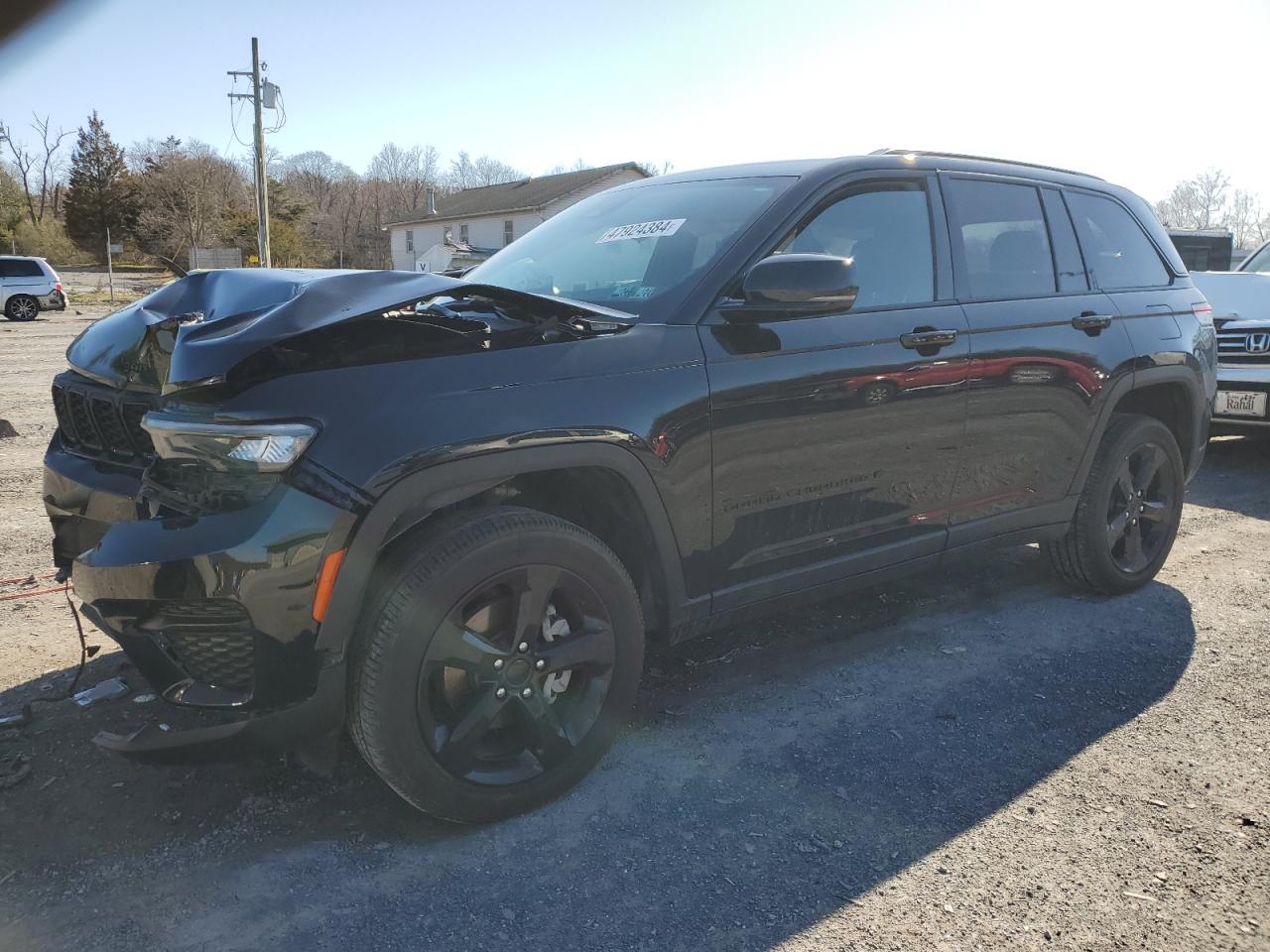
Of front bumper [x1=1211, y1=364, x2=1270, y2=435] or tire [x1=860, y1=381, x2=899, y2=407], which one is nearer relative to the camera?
tire [x1=860, y1=381, x2=899, y2=407]

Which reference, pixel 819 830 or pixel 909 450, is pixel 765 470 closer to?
pixel 909 450

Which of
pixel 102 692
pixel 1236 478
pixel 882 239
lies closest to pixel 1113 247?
pixel 882 239

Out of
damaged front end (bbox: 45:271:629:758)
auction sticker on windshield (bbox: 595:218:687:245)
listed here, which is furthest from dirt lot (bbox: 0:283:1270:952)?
auction sticker on windshield (bbox: 595:218:687:245)

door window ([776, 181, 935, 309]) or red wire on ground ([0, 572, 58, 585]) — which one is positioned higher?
door window ([776, 181, 935, 309])

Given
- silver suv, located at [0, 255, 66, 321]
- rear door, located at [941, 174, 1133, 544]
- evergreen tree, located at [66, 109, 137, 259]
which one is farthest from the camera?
evergreen tree, located at [66, 109, 137, 259]

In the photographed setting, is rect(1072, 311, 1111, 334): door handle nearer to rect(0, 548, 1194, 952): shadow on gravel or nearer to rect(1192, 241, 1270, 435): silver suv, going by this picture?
rect(0, 548, 1194, 952): shadow on gravel

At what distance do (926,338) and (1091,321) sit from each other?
3.65 ft

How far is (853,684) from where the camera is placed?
3.51 metres

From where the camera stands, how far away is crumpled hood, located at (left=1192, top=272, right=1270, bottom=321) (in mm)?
7703

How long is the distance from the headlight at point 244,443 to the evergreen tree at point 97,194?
7268 cm

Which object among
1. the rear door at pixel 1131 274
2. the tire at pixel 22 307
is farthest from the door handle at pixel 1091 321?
the tire at pixel 22 307

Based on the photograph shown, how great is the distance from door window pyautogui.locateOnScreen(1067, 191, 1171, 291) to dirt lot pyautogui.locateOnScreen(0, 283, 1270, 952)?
167 cm

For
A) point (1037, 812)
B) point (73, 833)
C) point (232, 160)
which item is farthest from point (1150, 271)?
point (232, 160)

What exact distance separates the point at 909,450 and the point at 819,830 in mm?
1413
